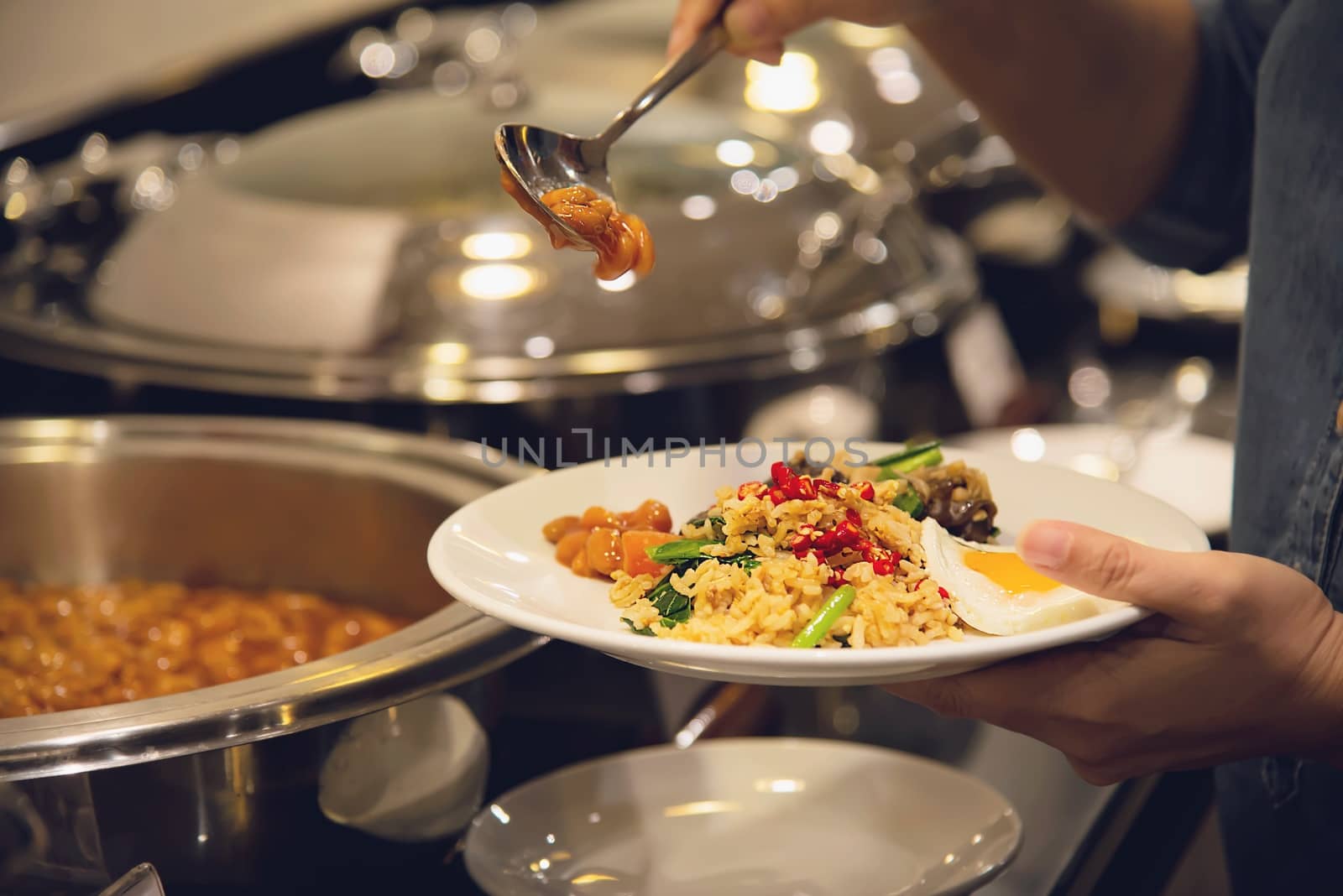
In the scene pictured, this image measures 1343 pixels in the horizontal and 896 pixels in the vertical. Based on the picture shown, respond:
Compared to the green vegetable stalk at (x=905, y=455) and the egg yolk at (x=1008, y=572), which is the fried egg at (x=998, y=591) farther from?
the green vegetable stalk at (x=905, y=455)

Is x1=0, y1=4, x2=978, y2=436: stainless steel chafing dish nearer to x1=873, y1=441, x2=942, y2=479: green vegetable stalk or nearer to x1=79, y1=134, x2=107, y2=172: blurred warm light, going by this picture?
x1=79, y1=134, x2=107, y2=172: blurred warm light

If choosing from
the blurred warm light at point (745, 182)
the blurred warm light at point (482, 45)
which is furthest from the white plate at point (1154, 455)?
the blurred warm light at point (482, 45)

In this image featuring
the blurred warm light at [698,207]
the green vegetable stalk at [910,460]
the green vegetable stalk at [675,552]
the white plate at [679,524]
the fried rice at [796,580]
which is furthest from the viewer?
the blurred warm light at [698,207]

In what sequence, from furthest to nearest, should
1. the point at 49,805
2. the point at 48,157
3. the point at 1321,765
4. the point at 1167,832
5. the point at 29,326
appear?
the point at 48,157 → the point at 29,326 → the point at 1167,832 → the point at 1321,765 → the point at 49,805

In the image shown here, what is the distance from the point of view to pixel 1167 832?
1.37 meters

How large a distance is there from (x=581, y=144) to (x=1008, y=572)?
0.62 meters

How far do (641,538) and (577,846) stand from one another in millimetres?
280

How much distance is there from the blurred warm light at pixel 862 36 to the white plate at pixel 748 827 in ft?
6.42

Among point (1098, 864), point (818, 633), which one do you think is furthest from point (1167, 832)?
point (818, 633)

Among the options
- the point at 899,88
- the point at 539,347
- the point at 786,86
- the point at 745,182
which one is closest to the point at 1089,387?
the point at 899,88

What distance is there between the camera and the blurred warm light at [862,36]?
2721mm

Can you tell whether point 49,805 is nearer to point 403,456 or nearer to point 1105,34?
point 403,456

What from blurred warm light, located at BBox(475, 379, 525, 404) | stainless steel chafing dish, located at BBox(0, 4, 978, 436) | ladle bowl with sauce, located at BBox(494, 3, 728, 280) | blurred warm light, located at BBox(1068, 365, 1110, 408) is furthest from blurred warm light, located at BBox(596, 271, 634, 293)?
blurred warm light, located at BBox(1068, 365, 1110, 408)

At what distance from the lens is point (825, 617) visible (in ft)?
3.05
